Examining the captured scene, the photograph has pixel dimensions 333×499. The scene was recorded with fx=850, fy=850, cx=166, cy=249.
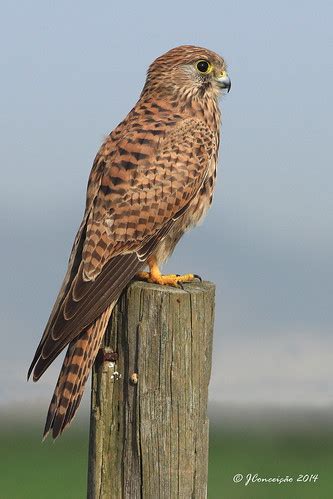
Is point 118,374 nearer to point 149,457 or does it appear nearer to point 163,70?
point 149,457

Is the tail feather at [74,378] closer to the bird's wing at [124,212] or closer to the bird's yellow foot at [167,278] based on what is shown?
the bird's wing at [124,212]

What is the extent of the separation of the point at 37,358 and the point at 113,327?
402 mm

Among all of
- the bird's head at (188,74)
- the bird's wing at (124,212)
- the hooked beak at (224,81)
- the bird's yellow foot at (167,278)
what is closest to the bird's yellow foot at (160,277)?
the bird's yellow foot at (167,278)

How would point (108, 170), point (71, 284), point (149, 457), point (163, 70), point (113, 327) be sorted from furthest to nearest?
1. point (163, 70)
2. point (108, 170)
3. point (71, 284)
4. point (113, 327)
5. point (149, 457)

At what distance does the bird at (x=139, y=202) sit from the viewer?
13.3 ft

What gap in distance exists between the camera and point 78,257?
14.9 feet

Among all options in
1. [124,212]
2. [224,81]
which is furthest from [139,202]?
[224,81]

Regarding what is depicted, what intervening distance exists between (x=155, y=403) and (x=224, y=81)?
9.05ft

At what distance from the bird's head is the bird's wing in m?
0.37

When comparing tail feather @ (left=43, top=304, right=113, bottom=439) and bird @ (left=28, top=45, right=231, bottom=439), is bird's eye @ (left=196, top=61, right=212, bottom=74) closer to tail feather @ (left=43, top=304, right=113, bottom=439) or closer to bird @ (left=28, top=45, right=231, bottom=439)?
bird @ (left=28, top=45, right=231, bottom=439)

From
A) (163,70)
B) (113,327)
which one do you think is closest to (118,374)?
(113,327)

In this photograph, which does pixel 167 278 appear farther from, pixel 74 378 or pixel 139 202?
pixel 74 378

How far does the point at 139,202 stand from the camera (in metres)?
4.77

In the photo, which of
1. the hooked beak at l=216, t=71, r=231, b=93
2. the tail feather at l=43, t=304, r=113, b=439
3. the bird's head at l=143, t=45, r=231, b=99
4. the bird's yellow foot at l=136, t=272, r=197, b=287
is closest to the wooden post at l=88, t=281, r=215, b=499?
the tail feather at l=43, t=304, r=113, b=439
